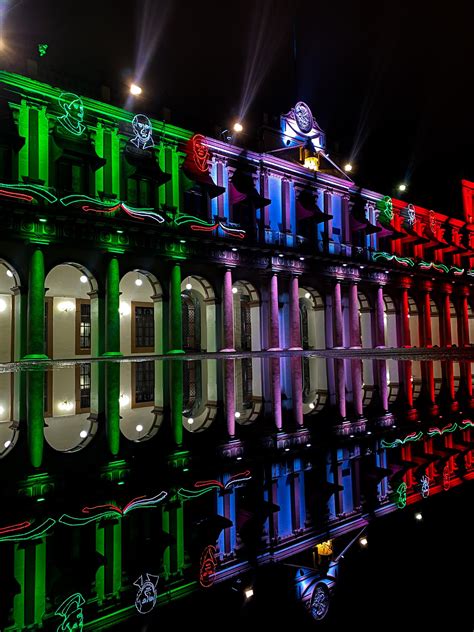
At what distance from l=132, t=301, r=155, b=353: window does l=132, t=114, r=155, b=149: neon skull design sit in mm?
8423

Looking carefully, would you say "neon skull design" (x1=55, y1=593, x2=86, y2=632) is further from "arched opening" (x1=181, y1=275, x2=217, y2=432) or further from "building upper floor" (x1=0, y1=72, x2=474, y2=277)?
"building upper floor" (x1=0, y1=72, x2=474, y2=277)

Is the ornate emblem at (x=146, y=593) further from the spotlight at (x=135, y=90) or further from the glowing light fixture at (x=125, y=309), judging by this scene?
the glowing light fixture at (x=125, y=309)

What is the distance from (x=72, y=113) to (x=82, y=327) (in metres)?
9.92

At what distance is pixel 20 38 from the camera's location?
1568cm

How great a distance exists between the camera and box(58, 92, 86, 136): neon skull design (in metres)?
16.0

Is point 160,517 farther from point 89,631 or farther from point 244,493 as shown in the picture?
point 89,631

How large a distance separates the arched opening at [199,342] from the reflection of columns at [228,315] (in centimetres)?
62

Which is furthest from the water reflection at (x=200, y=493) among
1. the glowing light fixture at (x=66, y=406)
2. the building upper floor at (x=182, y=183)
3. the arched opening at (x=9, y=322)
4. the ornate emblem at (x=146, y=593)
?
the building upper floor at (x=182, y=183)

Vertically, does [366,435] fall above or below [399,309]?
below

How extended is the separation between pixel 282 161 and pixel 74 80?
444 inches

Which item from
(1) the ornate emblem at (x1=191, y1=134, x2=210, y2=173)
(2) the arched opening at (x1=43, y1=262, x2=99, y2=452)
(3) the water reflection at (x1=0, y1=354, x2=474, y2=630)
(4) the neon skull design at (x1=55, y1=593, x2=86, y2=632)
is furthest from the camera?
(1) the ornate emblem at (x1=191, y1=134, x2=210, y2=173)

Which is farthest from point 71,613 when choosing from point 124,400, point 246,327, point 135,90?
point 246,327

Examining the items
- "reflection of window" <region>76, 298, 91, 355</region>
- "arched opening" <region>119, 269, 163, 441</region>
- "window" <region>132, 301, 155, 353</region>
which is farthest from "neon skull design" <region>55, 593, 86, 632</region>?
"window" <region>132, 301, 155, 353</region>

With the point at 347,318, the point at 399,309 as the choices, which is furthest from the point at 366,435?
the point at 399,309
